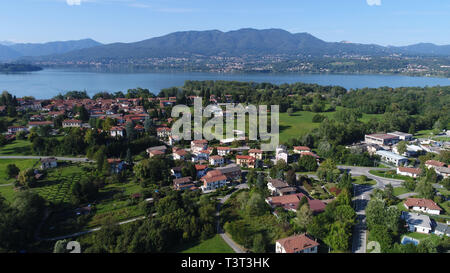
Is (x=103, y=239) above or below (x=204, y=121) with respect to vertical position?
below

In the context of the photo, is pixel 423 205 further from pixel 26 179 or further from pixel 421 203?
pixel 26 179

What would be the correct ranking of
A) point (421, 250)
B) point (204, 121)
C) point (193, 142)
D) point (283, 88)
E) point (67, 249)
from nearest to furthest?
point (421, 250)
point (67, 249)
point (193, 142)
point (204, 121)
point (283, 88)

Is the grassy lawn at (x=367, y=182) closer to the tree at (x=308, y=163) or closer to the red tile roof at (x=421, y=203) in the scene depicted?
the tree at (x=308, y=163)

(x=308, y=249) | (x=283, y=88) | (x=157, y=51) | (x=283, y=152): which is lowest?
(x=308, y=249)

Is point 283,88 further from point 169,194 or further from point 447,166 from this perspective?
point 169,194

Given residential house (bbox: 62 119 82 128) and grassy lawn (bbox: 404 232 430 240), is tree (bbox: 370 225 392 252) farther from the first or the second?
residential house (bbox: 62 119 82 128)

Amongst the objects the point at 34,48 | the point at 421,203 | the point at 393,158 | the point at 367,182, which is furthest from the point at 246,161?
the point at 34,48

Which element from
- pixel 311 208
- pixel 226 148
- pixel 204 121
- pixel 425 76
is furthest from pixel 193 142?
pixel 425 76
